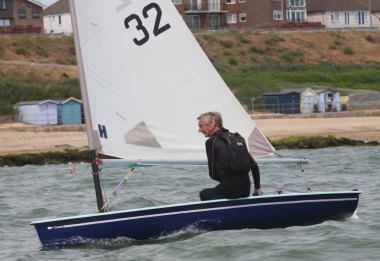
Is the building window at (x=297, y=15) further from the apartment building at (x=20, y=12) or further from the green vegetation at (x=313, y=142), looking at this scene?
the green vegetation at (x=313, y=142)

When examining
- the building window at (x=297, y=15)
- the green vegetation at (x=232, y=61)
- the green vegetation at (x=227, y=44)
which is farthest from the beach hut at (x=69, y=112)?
the building window at (x=297, y=15)

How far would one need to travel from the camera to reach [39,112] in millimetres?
26375

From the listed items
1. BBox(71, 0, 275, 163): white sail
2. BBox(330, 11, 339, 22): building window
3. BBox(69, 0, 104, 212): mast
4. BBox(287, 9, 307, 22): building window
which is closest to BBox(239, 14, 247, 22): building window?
BBox(287, 9, 307, 22): building window

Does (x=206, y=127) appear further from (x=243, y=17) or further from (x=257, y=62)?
(x=243, y=17)

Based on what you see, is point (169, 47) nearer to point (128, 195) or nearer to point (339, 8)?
point (128, 195)

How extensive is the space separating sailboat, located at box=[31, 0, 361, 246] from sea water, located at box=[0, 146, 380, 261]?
4.8 inches

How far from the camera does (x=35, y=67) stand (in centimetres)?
3634

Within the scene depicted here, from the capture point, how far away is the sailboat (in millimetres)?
6855

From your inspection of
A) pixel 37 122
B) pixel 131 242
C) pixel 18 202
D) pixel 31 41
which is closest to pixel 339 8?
pixel 31 41

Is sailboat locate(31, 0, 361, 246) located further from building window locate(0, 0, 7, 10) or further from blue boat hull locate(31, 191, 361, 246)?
building window locate(0, 0, 7, 10)

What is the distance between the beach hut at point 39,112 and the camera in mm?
25906

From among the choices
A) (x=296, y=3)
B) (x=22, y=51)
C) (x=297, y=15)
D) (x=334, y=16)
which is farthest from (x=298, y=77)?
(x=334, y=16)

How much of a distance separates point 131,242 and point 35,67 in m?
30.4

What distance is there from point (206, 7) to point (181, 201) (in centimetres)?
4586
